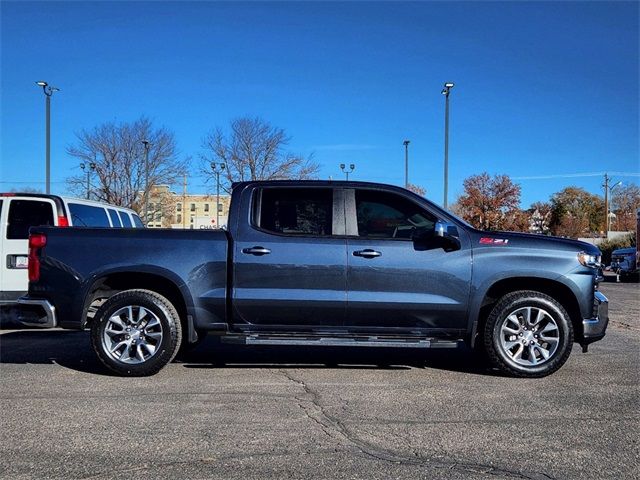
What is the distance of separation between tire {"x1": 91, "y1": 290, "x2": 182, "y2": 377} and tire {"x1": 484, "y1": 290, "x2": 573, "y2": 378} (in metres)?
3.25

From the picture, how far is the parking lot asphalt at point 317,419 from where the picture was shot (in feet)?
12.0

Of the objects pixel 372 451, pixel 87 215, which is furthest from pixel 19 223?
pixel 372 451

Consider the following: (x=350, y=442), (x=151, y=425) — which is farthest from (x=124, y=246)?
(x=350, y=442)

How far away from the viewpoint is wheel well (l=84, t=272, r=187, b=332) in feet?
19.6

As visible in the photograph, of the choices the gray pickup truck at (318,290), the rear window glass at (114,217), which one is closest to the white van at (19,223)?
the rear window glass at (114,217)

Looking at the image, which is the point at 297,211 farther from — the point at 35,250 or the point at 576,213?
the point at 576,213

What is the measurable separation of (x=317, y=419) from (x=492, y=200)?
1845 inches

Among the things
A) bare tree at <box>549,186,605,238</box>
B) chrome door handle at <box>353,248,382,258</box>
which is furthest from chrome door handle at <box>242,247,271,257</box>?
bare tree at <box>549,186,605,238</box>

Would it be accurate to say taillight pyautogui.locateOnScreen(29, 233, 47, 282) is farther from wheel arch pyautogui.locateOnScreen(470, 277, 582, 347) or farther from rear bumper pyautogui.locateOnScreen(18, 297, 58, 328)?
wheel arch pyautogui.locateOnScreen(470, 277, 582, 347)

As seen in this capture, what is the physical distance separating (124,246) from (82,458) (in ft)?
8.43

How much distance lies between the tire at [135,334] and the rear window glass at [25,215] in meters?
3.59

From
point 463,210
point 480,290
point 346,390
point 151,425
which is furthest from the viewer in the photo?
point 463,210

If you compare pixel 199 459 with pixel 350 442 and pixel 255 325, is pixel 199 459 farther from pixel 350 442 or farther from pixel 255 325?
pixel 255 325

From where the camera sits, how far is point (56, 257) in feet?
19.4
